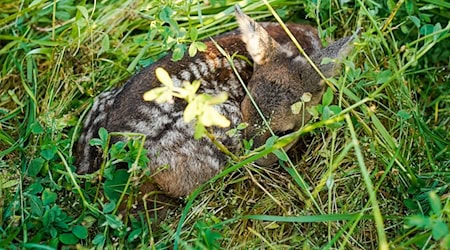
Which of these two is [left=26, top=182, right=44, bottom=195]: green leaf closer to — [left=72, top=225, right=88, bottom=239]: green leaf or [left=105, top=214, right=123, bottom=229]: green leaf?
[left=72, top=225, right=88, bottom=239]: green leaf

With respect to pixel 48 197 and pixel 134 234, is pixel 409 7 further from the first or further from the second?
pixel 48 197

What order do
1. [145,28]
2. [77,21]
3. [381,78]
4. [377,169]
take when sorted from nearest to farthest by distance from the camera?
[381,78] → [377,169] → [77,21] → [145,28]

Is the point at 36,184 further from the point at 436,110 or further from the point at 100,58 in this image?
the point at 436,110

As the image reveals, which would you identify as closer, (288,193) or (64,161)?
(64,161)

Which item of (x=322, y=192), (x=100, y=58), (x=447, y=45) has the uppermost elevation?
(x=100, y=58)

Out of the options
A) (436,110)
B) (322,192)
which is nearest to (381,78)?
(322,192)

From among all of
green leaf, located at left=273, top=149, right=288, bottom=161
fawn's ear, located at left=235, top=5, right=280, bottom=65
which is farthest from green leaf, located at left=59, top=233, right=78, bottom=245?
fawn's ear, located at left=235, top=5, right=280, bottom=65
